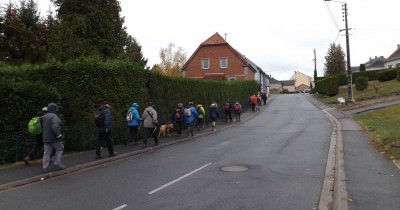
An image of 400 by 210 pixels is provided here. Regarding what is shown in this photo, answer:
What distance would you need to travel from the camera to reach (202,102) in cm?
3045

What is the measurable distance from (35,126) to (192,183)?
5671mm

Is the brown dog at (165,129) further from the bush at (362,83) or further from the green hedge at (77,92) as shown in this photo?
the bush at (362,83)

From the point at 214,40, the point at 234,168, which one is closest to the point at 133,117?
the point at 234,168

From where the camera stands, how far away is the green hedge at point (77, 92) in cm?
1389

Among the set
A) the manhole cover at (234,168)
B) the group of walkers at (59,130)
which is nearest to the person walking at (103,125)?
the group of walkers at (59,130)

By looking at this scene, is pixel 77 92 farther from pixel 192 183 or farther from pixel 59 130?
pixel 192 183

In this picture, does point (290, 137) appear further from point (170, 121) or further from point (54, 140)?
point (54, 140)

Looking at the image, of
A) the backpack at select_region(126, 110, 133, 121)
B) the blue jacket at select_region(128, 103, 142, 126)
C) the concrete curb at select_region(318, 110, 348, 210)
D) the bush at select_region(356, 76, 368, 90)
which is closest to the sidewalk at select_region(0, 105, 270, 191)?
the blue jacket at select_region(128, 103, 142, 126)

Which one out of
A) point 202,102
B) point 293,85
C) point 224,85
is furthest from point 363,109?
point 293,85

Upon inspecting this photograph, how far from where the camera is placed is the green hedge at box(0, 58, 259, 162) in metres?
13.9

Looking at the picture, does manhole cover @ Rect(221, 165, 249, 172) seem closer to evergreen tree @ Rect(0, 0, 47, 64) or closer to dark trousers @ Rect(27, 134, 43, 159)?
dark trousers @ Rect(27, 134, 43, 159)

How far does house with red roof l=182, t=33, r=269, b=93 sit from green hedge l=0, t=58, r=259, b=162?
154 feet

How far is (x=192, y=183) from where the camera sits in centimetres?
997

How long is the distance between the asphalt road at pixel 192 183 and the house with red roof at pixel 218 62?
52.9m
